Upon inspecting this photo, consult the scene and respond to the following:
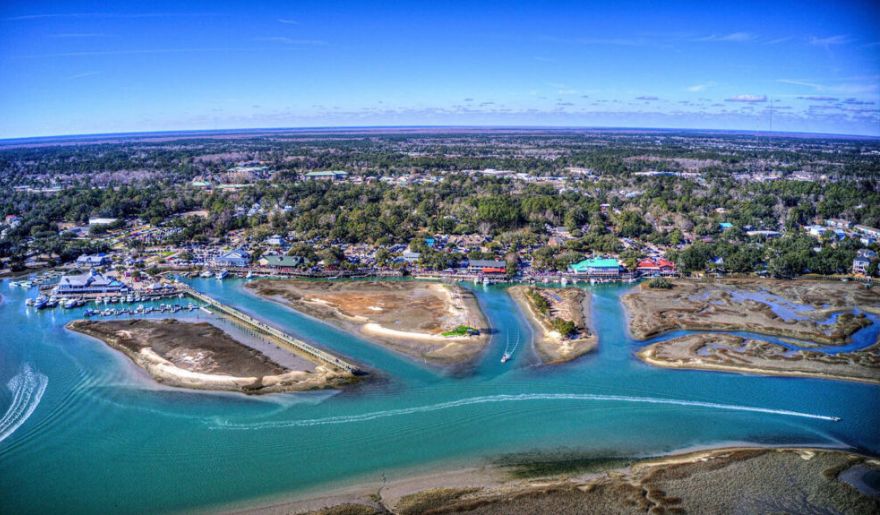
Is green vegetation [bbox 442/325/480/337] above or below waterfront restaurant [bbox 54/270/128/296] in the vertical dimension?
below

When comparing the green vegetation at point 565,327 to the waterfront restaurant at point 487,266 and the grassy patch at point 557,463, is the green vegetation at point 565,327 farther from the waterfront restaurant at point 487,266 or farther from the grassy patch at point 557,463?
the waterfront restaurant at point 487,266

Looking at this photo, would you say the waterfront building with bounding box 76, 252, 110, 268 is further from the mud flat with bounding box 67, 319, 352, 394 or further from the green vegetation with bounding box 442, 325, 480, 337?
the green vegetation with bounding box 442, 325, 480, 337

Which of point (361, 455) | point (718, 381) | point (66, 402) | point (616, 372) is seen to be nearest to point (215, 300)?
point (66, 402)

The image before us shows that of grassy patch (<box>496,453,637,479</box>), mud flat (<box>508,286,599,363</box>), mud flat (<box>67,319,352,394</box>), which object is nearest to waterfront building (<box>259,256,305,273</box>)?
mud flat (<box>67,319,352,394</box>)

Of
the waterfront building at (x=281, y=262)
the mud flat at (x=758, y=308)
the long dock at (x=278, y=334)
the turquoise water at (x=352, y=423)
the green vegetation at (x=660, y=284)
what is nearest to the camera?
the turquoise water at (x=352, y=423)

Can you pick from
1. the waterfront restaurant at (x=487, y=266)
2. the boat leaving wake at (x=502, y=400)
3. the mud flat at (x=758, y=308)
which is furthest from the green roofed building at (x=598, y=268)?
the boat leaving wake at (x=502, y=400)

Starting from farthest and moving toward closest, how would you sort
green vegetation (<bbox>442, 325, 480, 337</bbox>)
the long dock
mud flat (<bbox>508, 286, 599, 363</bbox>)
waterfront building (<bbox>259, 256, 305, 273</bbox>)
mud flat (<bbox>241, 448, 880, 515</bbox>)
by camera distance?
waterfront building (<bbox>259, 256, 305, 273</bbox>), green vegetation (<bbox>442, 325, 480, 337</bbox>), mud flat (<bbox>508, 286, 599, 363</bbox>), the long dock, mud flat (<bbox>241, 448, 880, 515</bbox>)
